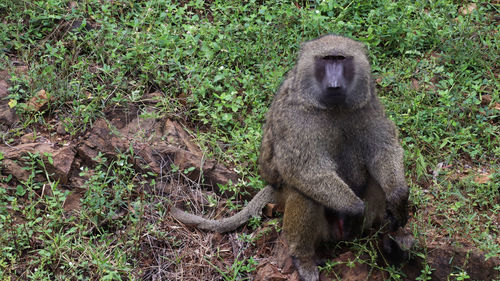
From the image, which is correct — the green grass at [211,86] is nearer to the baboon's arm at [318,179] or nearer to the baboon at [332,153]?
the baboon at [332,153]

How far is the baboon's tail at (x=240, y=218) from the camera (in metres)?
4.80

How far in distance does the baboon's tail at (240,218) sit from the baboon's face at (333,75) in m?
0.95

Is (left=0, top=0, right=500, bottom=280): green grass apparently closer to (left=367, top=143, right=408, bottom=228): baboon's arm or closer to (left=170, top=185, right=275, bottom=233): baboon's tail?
(left=170, top=185, right=275, bottom=233): baboon's tail

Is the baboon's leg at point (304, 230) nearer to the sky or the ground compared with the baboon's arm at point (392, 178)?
nearer to the ground

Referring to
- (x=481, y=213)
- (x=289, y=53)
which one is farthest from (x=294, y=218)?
(x=289, y=53)

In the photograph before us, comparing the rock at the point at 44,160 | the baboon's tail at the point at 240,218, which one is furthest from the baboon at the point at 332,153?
the rock at the point at 44,160

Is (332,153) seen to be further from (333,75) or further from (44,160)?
(44,160)

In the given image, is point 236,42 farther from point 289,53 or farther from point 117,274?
point 117,274

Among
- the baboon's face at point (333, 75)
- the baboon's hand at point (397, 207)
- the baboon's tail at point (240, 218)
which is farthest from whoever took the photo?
the baboon's tail at point (240, 218)

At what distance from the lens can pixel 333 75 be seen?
4.07 meters

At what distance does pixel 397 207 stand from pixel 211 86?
7.34ft

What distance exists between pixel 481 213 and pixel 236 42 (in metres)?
2.76

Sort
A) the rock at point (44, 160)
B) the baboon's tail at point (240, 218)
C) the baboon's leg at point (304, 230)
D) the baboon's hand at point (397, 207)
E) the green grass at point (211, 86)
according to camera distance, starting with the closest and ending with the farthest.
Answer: the baboon's hand at point (397, 207) → the baboon's leg at point (304, 230) → the green grass at point (211, 86) → the baboon's tail at point (240, 218) → the rock at point (44, 160)

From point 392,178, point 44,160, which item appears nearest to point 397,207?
point 392,178
